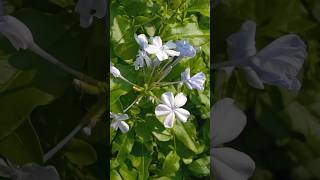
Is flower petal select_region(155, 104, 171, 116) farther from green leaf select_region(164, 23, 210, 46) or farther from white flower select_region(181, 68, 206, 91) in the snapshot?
green leaf select_region(164, 23, 210, 46)

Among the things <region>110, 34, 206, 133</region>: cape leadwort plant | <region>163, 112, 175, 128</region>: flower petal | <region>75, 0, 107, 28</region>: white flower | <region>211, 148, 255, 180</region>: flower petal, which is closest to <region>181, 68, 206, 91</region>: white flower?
<region>110, 34, 206, 133</region>: cape leadwort plant

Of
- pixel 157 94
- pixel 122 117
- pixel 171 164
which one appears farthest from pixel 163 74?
pixel 171 164

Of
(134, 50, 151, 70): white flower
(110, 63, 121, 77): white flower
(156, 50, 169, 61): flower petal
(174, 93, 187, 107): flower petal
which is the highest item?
(156, 50, 169, 61): flower petal

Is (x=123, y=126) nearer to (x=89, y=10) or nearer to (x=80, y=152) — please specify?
(x=80, y=152)

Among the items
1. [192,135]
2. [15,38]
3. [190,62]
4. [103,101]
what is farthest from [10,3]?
[192,135]

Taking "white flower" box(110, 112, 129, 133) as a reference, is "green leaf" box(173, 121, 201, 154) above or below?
below

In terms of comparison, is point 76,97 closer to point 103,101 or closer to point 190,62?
point 103,101
